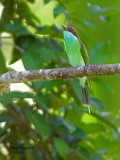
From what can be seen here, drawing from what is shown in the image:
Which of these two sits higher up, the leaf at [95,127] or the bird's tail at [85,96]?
the bird's tail at [85,96]

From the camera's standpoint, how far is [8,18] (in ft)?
7.66

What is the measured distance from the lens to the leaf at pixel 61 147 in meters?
2.14

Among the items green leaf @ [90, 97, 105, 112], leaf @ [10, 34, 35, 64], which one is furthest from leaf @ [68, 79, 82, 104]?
leaf @ [10, 34, 35, 64]

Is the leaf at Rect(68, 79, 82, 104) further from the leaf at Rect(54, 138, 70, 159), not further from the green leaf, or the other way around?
the leaf at Rect(54, 138, 70, 159)

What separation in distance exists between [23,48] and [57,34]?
225 mm

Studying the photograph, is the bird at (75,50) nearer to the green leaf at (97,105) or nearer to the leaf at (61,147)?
the green leaf at (97,105)

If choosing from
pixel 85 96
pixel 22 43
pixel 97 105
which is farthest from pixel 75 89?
pixel 22 43

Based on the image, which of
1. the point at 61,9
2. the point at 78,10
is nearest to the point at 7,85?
the point at 61,9

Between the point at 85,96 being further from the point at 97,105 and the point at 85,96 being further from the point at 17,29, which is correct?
the point at 17,29

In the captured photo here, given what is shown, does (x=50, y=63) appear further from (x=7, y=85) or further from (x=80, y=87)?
(x=7, y=85)

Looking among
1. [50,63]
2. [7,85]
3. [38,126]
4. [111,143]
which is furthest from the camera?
[111,143]

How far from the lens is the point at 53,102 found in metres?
2.24

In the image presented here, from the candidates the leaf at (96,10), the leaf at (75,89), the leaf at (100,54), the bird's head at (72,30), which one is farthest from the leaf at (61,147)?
the leaf at (96,10)

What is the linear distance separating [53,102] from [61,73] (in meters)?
0.72
